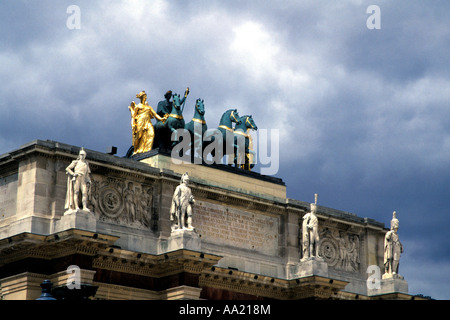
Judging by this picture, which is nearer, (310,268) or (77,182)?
(77,182)

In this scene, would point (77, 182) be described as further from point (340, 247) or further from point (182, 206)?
point (340, 247)

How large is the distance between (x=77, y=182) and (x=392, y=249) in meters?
18.4

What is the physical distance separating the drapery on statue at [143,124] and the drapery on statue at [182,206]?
4.23 meters

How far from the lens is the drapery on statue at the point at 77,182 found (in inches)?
1779

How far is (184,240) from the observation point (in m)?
46.8

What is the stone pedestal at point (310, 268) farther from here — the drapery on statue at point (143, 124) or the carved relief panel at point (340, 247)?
the drapery on statue at point (143, 124)

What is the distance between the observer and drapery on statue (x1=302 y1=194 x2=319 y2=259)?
52531 millimetres

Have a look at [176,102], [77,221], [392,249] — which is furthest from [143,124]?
[392,249]

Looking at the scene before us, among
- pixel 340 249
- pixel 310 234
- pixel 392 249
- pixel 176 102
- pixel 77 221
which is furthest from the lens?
pixel 340 249

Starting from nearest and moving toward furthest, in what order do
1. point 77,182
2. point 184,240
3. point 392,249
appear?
point 77,182 < point 184,240 < point 392,249

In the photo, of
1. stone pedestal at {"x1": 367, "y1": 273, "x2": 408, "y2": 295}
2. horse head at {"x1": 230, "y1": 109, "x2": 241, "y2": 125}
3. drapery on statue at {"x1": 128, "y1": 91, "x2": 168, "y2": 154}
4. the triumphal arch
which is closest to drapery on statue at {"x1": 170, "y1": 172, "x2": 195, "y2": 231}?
the triumphal arch

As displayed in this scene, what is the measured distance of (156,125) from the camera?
52062 mm

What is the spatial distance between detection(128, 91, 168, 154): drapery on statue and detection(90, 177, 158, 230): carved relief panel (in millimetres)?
3140
